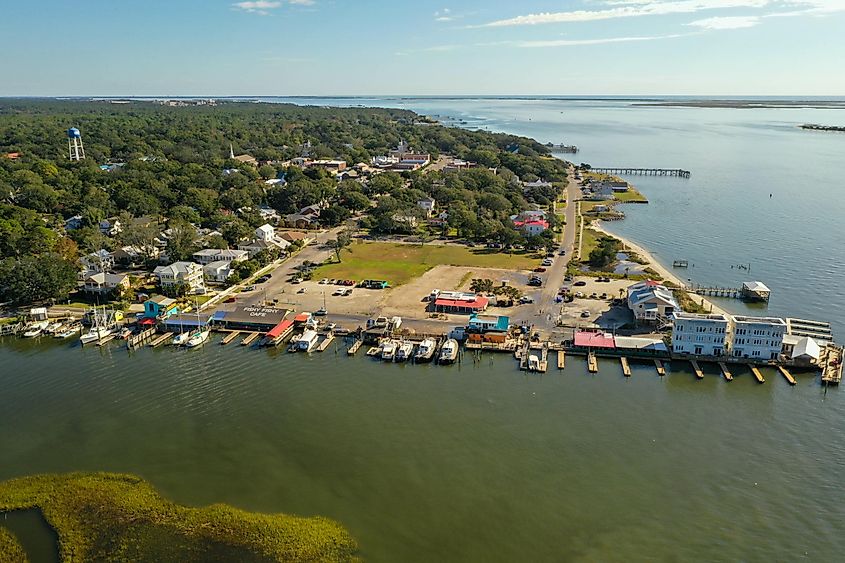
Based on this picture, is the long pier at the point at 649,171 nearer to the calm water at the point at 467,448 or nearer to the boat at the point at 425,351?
the calm water at the point at 467,448

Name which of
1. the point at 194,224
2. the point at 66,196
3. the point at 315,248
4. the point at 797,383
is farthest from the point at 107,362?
the point at 66,196

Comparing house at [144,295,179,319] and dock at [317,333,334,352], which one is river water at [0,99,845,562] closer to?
dock at [317,333,334,352]

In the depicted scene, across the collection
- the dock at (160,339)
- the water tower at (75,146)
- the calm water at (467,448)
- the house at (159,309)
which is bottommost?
the calm water at (467,448)

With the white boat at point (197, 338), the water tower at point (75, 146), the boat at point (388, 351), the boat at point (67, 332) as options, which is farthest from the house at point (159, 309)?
the water tower at point (75, 146)

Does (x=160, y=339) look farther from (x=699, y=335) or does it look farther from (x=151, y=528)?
Answer: (x=699, y=335)

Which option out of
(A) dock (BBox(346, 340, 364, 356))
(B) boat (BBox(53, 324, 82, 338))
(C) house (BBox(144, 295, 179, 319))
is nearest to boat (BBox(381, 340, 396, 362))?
(A) dock (BBox(346, 340, 364, 356))

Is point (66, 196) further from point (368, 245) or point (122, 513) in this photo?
point (122, 513)

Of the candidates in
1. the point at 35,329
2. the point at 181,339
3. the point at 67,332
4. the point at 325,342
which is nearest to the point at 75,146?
the point at 35,329

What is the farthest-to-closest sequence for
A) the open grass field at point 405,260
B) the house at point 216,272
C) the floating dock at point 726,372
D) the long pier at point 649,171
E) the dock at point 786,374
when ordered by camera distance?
the long pier at point 649,171
the open grass field at point 405,260
the house at point 216,272
the floating dock at point 726,372
the dock at point 786,374
